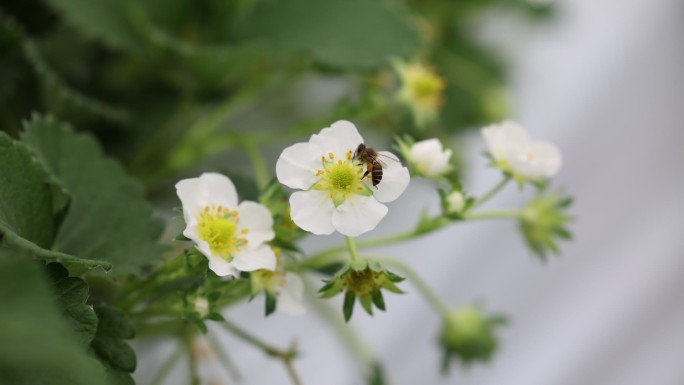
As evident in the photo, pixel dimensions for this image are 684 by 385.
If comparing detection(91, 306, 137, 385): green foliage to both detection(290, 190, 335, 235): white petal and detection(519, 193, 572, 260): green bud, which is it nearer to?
detection(290, 190, 335, 235): white petal

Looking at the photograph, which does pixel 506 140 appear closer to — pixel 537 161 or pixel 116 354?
pixel 537 161

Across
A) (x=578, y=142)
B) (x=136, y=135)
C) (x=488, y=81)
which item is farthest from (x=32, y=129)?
(x=578, y=142)

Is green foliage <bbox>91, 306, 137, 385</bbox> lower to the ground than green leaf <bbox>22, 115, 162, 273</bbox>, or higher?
lower

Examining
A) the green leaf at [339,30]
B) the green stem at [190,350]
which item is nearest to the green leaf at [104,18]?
the green leaf at [339,30]

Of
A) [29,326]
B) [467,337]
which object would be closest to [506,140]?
[467,337]

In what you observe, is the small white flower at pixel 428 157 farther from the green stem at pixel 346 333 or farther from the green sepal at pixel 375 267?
the green stem at pixel 346 333

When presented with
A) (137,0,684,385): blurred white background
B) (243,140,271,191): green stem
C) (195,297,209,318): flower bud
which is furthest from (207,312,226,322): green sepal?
(137,0,684,385): blurred white background
